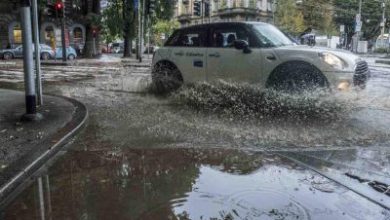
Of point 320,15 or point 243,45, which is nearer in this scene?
point 243,45

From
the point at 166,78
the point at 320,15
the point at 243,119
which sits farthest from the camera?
the point at 320,15

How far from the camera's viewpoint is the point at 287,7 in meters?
68.2

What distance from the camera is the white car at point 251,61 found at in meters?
8.68

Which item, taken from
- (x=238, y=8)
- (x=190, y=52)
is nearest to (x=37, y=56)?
(x=190, y=52)

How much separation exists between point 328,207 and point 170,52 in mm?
7587

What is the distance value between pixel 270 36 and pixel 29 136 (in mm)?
5133

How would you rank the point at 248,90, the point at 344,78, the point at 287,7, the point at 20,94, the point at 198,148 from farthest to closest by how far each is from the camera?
1. the point at 287,7
2. the point at 20,94
3. the point at 248,90
4. the point at 344,78
5. the point at 198,148

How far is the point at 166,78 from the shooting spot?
11617 millimetres

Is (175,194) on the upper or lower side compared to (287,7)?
lower

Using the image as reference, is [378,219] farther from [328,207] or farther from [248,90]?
[248,90]

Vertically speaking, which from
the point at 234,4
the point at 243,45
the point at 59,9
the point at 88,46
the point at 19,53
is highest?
the point at 234,4

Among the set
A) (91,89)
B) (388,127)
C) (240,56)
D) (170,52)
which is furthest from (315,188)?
(91,89)

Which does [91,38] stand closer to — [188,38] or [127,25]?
[127,25]

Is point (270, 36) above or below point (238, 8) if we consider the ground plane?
below
